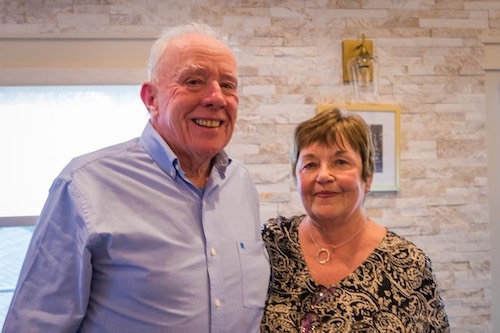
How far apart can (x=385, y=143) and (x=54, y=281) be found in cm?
195

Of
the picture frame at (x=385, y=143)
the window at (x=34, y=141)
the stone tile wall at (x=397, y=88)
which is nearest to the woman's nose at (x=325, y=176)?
the stone tile wall at (x=397, y=88)

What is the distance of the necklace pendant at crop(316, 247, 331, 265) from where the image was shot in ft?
4.90

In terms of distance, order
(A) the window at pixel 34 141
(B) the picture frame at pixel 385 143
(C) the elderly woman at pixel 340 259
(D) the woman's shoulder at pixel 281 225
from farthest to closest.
Result: 1. (B) the picture frame at pixel 385 143
2. (A) the window at pixel 34 141
3. (D) the woman's shoulder at pixel 281 225
4. (C) the elderly woman at pixel 340 259

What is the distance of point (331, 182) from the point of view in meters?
1.45

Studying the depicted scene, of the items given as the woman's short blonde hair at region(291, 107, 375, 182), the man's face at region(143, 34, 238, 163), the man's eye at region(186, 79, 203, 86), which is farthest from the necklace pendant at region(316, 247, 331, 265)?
the man's eye at region(186, 79, 203, 86)

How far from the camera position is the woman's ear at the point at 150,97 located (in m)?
1.31

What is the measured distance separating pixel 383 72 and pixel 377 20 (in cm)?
28

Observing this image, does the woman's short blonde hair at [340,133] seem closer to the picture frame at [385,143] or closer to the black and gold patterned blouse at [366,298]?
the black and gold patterned blouse at [366,298]

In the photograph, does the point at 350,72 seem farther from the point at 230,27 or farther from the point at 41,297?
→ the point at 41,297

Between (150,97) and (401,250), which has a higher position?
(150,97)

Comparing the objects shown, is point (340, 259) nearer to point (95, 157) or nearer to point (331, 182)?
point (331, 182)

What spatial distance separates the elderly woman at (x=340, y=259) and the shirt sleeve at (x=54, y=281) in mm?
533

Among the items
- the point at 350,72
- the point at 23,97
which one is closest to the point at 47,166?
the point at 23,97

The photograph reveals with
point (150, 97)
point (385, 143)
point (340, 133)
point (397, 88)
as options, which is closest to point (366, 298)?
point (340, 133)
